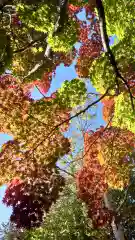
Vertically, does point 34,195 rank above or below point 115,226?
below

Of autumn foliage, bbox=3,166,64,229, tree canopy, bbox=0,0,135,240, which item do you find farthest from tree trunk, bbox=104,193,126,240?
autumn foliage, bbox=3,166,64,229

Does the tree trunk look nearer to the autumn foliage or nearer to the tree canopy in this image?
the tree canopy

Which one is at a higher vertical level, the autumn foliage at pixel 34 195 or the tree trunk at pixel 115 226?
the tree trunk at pixel 115 226

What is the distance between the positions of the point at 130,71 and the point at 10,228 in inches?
489

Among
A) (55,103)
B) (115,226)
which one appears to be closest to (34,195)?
(55,103)

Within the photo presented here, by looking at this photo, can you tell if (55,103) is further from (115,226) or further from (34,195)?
(115,226)

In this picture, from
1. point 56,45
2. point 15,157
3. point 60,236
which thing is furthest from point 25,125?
point 60,236

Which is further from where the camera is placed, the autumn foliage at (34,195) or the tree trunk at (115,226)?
the tree trunk at (115,226)

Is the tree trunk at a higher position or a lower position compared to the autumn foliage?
higher

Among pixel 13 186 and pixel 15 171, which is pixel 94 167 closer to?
pixel 13 186

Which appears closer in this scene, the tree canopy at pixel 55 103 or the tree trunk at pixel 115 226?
the tree canopy at pixel 55 103

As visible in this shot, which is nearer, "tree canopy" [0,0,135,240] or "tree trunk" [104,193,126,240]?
"tree canopy" [0,0,135,240]

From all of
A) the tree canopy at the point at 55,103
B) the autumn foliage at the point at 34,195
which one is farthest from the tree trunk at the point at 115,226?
the autumn foliage at the point at 34,195

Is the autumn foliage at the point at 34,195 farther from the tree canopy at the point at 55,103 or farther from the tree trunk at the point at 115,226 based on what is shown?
the tree trunk at the point at 115,226
